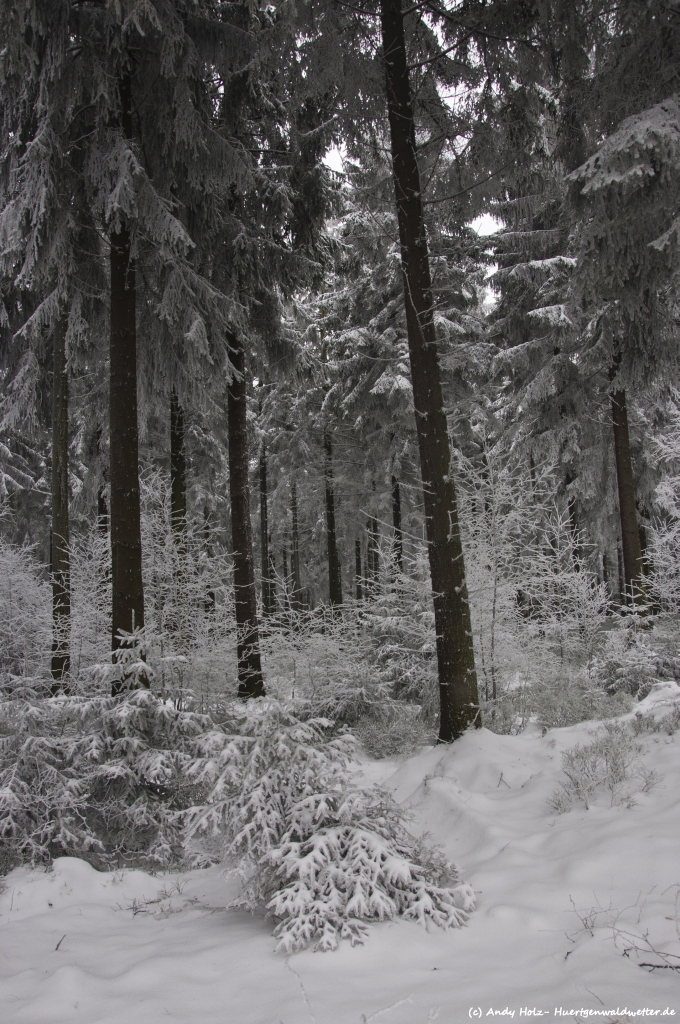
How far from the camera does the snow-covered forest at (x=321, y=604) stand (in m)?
3.16

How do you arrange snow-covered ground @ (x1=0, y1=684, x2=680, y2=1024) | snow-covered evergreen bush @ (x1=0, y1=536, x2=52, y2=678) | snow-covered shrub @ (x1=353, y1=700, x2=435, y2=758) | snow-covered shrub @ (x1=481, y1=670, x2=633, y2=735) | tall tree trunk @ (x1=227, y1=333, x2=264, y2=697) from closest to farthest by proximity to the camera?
snow-covered ground @ (x1=0, y1=684, x2=680, y2=1024)
snow-covered shrub @ (x1=481, y1=670, x2=633, y2=735)
snow-covered shrub @ (x1=353, y1=700, x2=435, y2=758)
tall tree trunk @ (x1=227, y1=333, x2=264, y2=697)
snow-covered evergreen bush @ (x1=0, y1=536, x2=52, y2=678)

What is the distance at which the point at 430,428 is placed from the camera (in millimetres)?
6512

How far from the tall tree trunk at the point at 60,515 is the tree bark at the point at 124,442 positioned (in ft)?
13.1

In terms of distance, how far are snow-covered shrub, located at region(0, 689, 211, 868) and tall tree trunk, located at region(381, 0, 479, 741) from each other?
254cm

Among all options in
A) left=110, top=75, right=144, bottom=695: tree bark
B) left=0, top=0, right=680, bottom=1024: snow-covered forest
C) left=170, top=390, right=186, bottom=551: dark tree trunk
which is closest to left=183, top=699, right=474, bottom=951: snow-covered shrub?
left=0, top=0, right=680, bottom=1024: snow-covered forest

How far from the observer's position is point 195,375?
781 centimetres

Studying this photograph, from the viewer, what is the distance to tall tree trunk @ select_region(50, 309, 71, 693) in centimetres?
1024

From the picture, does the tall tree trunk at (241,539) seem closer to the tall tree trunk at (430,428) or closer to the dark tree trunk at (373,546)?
the dark tree trunk at (373,546)

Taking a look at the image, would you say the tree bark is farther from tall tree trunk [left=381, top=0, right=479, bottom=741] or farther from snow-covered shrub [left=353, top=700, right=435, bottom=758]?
snow-covered shrub [left=353, top=700, right=435, bottom=758]

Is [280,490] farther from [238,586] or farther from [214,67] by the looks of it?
[214,67]

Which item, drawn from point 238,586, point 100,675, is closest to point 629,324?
point 238,586

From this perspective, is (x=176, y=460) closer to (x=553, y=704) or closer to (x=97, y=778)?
(x=97, y=778)

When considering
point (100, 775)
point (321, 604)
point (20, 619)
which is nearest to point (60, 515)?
point (20, 619)

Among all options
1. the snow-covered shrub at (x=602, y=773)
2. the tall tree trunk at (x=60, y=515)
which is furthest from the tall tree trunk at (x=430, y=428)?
the tall tree trunk at (x=60, y=515)
